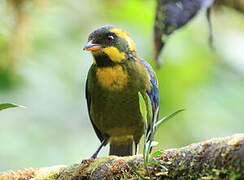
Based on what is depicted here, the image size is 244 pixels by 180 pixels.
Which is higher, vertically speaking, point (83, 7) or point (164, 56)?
point (83, 7)

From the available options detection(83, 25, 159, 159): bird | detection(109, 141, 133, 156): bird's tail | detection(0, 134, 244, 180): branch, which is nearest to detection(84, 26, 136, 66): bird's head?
detection(83, 25, 159, 159): bird

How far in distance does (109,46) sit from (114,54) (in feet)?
0.27

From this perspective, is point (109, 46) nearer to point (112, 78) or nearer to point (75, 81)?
point (112, 78)

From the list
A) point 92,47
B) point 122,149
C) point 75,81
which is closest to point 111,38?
point 92,47

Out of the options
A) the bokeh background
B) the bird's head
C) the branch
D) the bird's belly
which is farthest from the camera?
the bokeh background

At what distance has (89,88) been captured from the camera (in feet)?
14.0

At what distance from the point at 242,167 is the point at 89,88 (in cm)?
233

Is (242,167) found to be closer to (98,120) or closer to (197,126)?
(98,120)

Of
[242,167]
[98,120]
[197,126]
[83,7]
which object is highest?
[83,7]

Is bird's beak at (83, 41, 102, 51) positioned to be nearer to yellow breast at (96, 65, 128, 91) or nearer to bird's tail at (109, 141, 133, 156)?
yellow breast at (96, 65, 128, 91)

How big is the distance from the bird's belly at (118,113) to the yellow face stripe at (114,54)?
0.26 meters

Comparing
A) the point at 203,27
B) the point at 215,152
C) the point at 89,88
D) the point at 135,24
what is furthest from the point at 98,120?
the point at 203,27

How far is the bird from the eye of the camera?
4.08 m

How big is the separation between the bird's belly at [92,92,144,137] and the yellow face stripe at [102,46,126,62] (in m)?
0.26
